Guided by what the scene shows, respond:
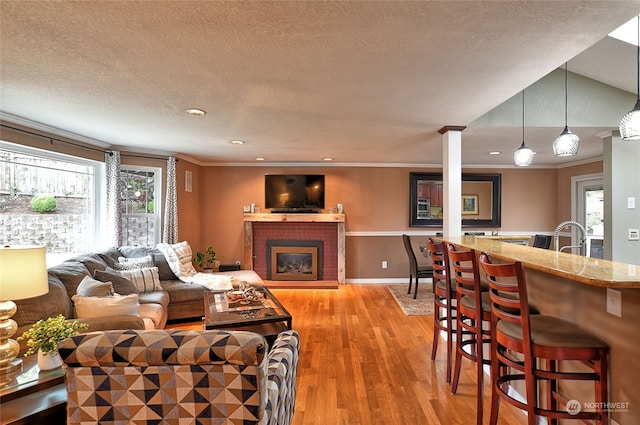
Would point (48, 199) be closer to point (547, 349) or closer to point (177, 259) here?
point (177, 259)

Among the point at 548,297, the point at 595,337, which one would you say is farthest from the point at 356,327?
the point at 595,337

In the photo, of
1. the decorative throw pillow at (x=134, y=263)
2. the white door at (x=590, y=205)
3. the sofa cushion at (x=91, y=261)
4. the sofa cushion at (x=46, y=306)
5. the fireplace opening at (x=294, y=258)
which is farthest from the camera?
the fireplace opening at (x=294, y=258)

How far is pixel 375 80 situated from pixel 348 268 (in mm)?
4614

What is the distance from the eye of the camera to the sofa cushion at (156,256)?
14.4 ft

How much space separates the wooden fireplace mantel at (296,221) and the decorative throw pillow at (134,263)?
206 cm

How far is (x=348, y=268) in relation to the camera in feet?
21.1

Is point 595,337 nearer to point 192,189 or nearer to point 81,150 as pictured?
point 81,150

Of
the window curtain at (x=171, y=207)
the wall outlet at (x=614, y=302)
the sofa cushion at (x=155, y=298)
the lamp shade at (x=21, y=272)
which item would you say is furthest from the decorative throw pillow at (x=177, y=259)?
the wall outlet at (x=614, y=302)

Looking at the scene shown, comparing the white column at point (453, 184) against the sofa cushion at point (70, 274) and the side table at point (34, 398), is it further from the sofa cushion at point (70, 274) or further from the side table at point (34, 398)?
the sofa cushion at point (70, 274)

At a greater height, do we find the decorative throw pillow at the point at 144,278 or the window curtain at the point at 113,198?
the window curtain at the point at 113,198

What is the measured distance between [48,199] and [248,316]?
9.22 ft

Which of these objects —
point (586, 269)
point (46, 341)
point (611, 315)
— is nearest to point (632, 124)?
point (586, 269)

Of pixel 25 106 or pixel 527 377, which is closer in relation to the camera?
pixel 527 377

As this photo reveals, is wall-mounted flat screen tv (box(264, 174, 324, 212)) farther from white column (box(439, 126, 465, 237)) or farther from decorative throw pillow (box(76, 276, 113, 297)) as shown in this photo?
decorative throw pillow (box(76, 276, 113, 297))
